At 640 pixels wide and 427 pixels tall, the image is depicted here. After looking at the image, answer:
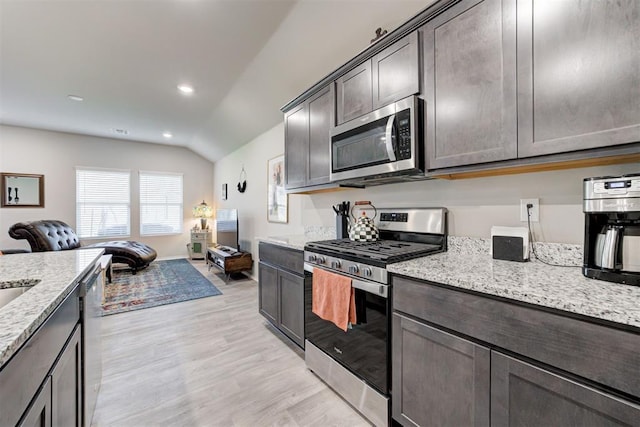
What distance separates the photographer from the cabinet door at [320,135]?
2.28 meters

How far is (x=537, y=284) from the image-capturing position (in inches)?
39.9

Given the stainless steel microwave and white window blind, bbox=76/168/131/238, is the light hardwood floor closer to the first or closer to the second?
the stainless steel microwave

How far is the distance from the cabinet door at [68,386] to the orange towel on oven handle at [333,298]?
1293 millimetres

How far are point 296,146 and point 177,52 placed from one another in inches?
64.5

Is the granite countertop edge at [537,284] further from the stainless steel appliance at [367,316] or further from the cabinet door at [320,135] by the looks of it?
the cabinet door at [320,135]

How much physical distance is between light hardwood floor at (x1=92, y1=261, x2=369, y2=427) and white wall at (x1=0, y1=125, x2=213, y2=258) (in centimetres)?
399

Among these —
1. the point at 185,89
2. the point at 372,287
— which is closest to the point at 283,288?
the point at 372,287

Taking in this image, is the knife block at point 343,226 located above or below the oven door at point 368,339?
above

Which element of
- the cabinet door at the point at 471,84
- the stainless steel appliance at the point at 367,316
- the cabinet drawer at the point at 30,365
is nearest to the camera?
the cabinet drawer at the point at 30,365

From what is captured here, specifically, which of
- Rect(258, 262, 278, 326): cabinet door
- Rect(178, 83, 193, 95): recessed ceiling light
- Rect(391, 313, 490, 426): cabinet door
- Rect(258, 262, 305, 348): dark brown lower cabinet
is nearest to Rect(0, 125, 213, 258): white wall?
Rect(178, 83, 193, 95): recessed ceiling light

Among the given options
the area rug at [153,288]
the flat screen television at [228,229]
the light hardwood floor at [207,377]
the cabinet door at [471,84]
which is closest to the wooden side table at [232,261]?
the flat screen television at [228,229]

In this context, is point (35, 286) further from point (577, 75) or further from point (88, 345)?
point (577, 75)

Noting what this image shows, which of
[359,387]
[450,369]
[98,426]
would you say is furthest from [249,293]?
[450,369]

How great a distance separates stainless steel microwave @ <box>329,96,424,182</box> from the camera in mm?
1587
